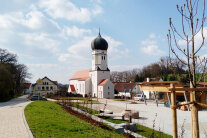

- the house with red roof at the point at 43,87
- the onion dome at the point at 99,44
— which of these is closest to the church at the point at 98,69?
the onion dome at the point at 99,44

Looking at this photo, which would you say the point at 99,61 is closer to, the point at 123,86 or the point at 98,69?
the point at 98,69

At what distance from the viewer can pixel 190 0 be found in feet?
11.3

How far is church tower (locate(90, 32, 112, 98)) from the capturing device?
171 ft

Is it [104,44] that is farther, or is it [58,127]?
[104,44]

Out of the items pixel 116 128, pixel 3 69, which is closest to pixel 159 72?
pixel 3 69

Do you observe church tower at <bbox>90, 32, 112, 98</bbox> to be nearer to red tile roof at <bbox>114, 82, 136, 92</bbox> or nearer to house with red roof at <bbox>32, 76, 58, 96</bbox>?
red tile roof at <bbox>114, 82, 136, 92</bbox>

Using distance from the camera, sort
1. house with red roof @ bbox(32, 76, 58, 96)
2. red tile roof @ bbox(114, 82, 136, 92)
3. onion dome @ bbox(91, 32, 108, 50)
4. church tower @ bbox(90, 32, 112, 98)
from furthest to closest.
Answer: house with red roof @ bbox(32, 76, 58, 96) < red tile roof @ bbox(114, 82, 136, 92) < onion dome @ bbox(91, 32, 108, 50) < church tower @ bbox(90, 32, 112, 98)

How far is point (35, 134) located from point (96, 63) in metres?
46.0

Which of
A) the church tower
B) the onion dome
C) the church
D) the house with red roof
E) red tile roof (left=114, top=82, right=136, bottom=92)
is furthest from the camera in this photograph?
the house with red roof

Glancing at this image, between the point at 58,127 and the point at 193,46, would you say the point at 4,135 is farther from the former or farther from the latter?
the point at 193,46

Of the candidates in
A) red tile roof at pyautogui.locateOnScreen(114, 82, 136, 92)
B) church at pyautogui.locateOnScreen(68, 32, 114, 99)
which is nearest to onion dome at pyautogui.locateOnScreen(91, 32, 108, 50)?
church at pyautogui.locateOnScreen(68, 32, 114, 99)

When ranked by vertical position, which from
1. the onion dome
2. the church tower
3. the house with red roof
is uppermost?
the onion dome

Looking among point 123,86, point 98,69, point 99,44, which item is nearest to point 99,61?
point 98,69

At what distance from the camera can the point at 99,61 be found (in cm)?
5312
